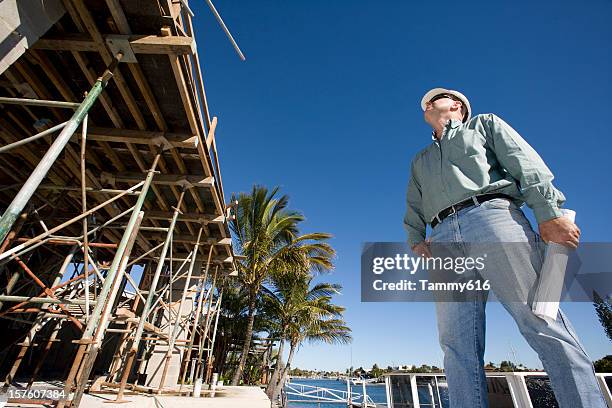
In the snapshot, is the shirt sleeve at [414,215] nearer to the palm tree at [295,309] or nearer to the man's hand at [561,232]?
the man's hand at [561,232]

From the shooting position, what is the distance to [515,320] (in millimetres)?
1229

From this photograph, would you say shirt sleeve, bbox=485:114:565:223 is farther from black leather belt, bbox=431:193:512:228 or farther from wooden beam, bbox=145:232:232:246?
wooden beam, bbox=145:232:232:246

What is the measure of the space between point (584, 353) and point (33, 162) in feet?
23.7

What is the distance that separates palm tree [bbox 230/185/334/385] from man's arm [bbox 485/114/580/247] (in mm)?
10214

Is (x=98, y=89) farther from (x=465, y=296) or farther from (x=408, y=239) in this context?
(x=465, y=296)

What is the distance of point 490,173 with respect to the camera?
160 centimetres

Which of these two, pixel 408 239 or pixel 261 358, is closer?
pixel 408 239

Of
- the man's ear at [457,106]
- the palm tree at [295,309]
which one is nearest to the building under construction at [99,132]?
the man's ear at [457,106]

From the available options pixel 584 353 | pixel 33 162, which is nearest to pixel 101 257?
pixel 33 162

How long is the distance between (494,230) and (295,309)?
1442cm

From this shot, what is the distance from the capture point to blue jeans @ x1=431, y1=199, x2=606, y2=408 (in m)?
1.01

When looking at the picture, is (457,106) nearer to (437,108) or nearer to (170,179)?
(437,108)

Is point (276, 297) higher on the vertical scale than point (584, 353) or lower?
higher

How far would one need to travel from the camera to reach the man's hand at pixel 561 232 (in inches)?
46.1
